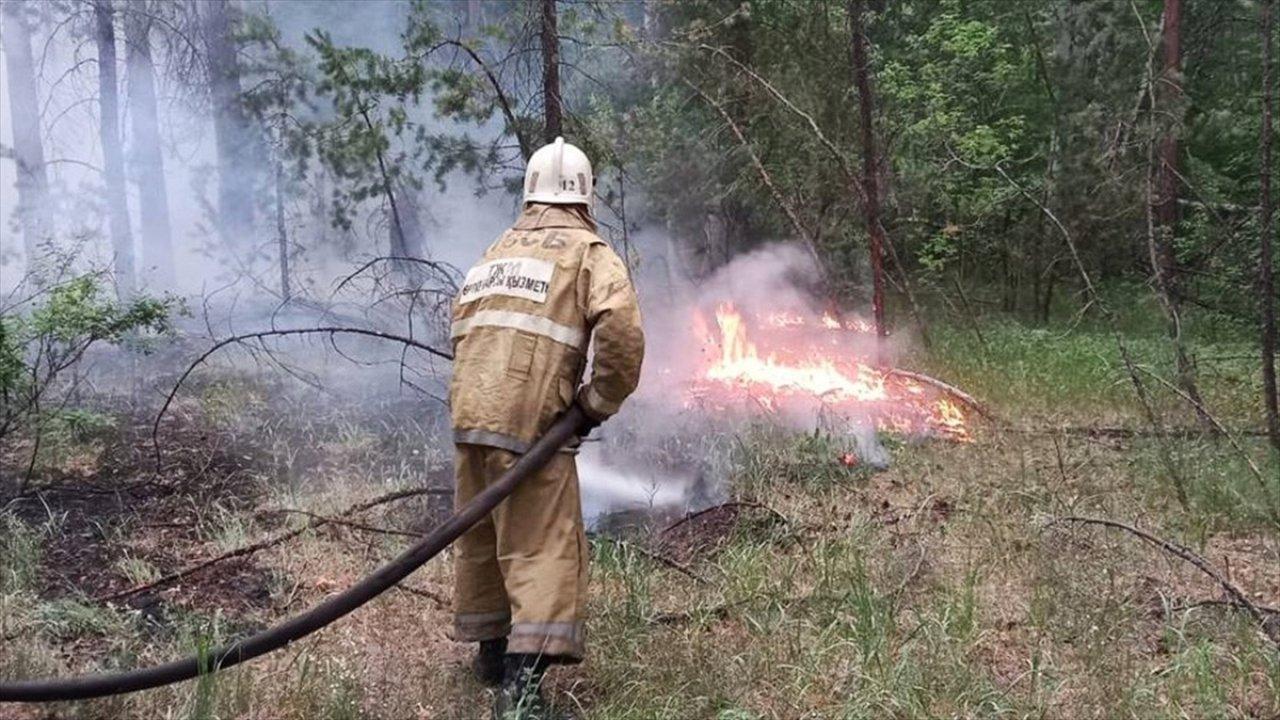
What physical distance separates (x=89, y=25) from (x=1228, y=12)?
573 inches

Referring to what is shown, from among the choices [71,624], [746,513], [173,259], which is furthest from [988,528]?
[173,259]

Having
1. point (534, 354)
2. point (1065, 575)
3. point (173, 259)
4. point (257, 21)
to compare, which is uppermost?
point (257, 21)

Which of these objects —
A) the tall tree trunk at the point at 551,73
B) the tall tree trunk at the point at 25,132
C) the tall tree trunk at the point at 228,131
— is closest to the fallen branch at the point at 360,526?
the tall tree trunk at the point at 551,73

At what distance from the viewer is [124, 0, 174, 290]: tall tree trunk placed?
422 inches

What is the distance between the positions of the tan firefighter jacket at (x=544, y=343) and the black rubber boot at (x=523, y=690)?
2.47 ft

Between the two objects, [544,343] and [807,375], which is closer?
[544,343]

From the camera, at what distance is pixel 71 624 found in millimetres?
4066

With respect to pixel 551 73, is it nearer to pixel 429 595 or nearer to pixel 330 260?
pixel 429 595

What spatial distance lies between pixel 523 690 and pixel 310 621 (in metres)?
0.75

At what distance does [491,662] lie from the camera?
3.76 m

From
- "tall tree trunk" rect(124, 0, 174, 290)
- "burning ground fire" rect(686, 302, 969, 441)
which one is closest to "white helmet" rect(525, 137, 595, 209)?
"burning ground fire" rect(686, 302, 969, 441)

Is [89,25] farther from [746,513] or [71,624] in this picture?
[746,513]

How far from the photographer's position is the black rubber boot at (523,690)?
3.28 m

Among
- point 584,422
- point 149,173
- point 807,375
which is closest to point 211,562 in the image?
point 584,422
